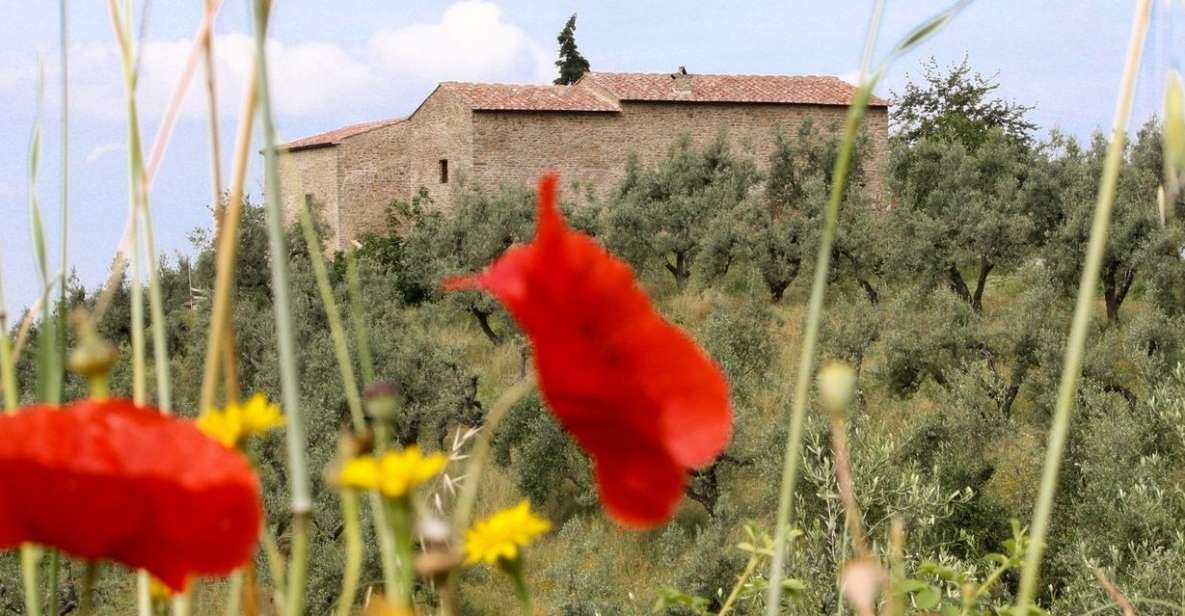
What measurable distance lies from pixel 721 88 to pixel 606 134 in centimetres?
244

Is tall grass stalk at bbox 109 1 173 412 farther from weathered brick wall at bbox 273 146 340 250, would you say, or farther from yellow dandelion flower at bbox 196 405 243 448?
weathered brick wall at bbox 273 146 340 250

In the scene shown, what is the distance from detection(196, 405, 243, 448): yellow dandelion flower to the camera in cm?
40

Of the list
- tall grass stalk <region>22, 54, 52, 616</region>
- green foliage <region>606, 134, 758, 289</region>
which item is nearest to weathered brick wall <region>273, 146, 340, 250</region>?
green foliage <region>606, 134, 758, 289</region>

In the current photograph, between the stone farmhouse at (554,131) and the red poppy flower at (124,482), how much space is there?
1959cm

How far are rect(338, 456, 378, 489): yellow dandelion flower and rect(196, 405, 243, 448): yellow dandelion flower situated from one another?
11cm

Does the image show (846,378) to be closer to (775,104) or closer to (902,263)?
(902,263)

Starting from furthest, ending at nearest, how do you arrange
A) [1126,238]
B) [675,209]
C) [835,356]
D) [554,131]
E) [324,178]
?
[324,178]
[554,131]
[675,209]
[1126,238]
[835,356]

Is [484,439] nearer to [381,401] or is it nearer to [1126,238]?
[381,401]

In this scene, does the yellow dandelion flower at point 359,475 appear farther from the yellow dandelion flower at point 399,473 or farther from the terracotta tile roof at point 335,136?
the terracotta tile roof at point 335,136

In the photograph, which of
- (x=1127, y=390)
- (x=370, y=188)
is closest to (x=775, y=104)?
(x=370, y=188)

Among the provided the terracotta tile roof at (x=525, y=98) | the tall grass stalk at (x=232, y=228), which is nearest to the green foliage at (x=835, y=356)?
the tall grass stalk at (x=232, y=228)

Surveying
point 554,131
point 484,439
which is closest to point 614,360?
point 484,439

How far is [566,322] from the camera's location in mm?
313

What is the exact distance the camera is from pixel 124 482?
0.34 metres
